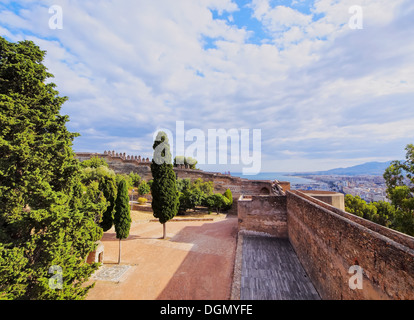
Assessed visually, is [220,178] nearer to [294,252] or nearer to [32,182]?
[294,252]

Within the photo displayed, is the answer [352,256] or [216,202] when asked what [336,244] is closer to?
[352,256]

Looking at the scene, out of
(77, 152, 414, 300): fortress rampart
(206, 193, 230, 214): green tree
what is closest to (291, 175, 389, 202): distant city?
(77, 152, 414, 300): fortress rampart

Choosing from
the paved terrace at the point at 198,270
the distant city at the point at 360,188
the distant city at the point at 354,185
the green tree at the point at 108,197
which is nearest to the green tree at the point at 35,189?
the paved terrace at the point at 198,270

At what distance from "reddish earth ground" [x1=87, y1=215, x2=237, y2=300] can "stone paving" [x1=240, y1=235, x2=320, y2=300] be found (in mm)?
846

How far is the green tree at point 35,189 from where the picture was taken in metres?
4.58

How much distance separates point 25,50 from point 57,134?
2.70 m

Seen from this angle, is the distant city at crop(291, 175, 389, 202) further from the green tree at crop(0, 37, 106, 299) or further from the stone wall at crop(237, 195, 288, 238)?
the green tree at crop(0, 37, 106, 299)

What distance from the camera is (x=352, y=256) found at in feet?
15.7

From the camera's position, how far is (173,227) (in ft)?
55.0

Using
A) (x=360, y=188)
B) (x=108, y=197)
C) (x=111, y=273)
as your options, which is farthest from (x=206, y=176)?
(x=360, y=188)

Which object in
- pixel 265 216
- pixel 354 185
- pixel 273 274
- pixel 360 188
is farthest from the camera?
pixel 354 185

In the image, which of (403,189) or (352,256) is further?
(403,189)

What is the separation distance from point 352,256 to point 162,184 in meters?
11.4
